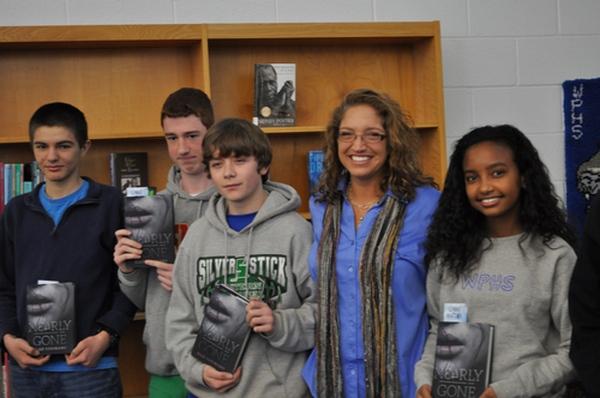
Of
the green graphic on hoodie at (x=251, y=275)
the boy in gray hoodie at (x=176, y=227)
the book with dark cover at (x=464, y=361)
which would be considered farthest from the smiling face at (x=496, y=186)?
the boy in gray hoodie at (x=176, y=227)

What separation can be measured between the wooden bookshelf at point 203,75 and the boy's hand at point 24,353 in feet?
3.49

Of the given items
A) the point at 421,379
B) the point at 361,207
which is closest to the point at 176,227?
the point at 361,207

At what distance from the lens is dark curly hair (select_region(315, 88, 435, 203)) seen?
226 cm

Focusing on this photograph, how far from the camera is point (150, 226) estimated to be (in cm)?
247

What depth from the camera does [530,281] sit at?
202 cm

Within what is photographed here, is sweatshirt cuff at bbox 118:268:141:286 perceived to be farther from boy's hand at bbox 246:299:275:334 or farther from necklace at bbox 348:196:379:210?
necklace at bbox 348:196:379:210

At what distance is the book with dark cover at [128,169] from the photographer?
3490 millimetres

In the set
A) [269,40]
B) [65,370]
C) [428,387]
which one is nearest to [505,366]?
[428,387]

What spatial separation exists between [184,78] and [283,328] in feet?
5.78

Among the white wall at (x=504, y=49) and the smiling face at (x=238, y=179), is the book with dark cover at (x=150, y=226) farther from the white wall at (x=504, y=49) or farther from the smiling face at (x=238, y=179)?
the white wall at (x=504, y=49)

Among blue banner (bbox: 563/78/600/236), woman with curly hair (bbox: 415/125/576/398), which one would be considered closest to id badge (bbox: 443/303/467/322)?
woman with curly hair (bbox: 415/125/576/398)

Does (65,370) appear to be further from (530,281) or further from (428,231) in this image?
(530,281)

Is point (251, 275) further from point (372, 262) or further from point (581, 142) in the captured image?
point (581, 142)

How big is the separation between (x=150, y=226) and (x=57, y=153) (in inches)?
16.1
